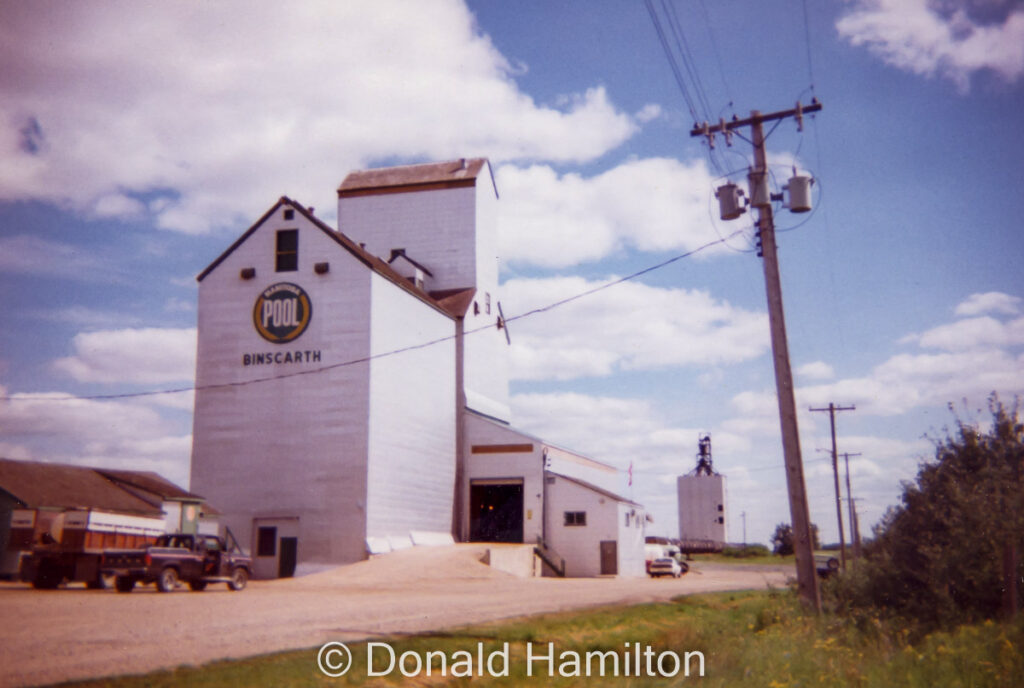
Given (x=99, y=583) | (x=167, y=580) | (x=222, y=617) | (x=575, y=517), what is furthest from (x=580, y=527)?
(x=222, y=617)

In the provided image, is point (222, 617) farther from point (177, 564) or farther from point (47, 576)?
point (47, 576)

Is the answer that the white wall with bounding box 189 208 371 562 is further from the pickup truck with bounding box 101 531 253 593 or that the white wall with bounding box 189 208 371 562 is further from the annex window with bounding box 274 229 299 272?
the pickup truck with bounding box 101 531 253 593

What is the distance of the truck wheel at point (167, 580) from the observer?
26984 millimetres

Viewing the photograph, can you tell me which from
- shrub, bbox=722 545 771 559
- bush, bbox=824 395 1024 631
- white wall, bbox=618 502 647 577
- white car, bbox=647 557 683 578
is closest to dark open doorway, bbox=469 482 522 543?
white wall, bbox=618 502 647 577

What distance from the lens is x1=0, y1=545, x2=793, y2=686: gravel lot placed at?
12148 mm

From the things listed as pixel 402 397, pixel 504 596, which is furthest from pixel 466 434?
pixel 504 596

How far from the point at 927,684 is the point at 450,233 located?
157ft

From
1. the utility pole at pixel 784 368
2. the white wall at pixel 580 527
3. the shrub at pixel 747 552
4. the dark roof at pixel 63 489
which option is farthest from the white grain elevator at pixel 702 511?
the utility pole at pixel 784 368

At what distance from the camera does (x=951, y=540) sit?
1633 centimetres

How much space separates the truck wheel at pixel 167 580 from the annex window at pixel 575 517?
86.6 feet

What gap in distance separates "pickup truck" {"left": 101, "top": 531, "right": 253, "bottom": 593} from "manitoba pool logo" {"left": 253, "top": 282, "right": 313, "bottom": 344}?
14.1 m

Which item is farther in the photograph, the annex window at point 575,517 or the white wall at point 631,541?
the white wall at point 631,541

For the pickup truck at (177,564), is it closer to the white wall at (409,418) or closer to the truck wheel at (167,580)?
the truck wheel at (167,580)

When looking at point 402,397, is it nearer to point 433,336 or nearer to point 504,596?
point 433,336
